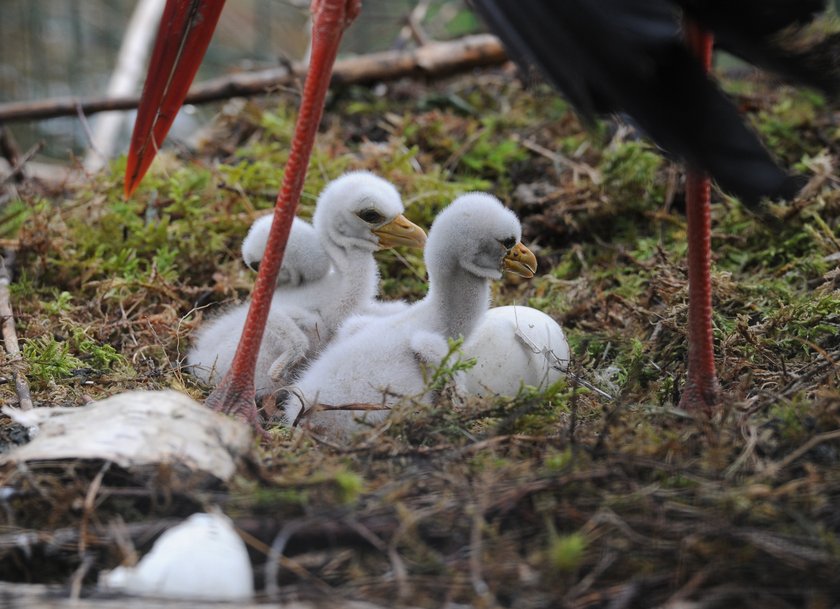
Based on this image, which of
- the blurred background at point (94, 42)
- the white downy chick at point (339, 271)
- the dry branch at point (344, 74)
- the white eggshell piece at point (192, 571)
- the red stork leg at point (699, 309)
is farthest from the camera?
the blurred background at point (94, 42)

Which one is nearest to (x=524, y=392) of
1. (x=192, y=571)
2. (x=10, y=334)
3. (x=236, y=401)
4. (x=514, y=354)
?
(x=514, y=354)

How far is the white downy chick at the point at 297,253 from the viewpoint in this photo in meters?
3.22

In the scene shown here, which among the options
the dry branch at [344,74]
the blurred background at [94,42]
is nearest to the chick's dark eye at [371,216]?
the dry branch at [344,74]

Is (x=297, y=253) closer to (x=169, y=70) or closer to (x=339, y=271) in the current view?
(x=339, y=271)

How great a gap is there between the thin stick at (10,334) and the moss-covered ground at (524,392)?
0.06 m

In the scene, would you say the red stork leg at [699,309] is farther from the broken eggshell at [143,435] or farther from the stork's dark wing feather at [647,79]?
the broken eggshell at [143,435]

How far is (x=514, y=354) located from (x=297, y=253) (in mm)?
752

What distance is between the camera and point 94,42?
8328 mm

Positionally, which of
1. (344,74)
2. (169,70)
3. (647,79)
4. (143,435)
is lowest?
(143,435)

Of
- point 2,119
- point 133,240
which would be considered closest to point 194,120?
point 2,119

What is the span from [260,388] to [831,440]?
1565mm

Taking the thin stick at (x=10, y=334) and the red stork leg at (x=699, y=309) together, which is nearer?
the red stork leg at (x=699, y=309)

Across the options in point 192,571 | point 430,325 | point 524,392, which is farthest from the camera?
point 430,325

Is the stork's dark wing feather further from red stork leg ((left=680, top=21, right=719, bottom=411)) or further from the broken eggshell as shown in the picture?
the broken eggshell
